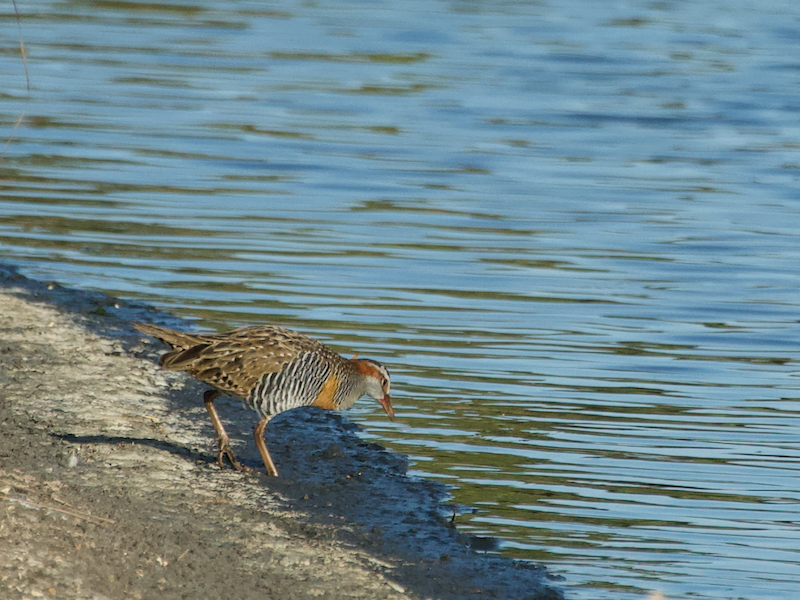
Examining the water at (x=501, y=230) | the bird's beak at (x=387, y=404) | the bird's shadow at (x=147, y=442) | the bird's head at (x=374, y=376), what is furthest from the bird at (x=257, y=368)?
the water at (x=501, y=230)

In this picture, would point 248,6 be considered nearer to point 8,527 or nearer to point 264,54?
point 264,54

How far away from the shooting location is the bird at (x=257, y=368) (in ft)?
25.8

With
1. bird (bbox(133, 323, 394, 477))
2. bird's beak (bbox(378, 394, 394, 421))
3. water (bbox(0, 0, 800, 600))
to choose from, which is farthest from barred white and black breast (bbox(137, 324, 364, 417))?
water (bbox(0, 0, 800, 600))

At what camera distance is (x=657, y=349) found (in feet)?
37.2

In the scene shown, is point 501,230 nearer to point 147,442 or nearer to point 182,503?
point 147,442

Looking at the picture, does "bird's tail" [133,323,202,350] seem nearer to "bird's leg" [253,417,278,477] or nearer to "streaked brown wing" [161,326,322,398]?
"streaked brown wing" [161,326,322,398]

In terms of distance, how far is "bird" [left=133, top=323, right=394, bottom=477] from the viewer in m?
7.86

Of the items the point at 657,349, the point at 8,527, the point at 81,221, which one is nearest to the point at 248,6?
the point at 81,221

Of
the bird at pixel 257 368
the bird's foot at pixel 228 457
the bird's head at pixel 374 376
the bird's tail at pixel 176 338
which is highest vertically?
the bird's tail at pixel 176 338

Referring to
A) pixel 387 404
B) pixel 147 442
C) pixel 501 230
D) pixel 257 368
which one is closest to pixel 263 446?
pixel 257 368

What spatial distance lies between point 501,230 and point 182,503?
26.9 ft

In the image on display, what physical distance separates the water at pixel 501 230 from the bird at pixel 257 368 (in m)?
1.09

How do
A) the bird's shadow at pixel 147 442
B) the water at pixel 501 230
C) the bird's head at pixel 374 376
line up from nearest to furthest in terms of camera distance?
the bird's shadow at pixel 147 442 < the water at pixel 501 230 < the bird's head at pixel 374 376

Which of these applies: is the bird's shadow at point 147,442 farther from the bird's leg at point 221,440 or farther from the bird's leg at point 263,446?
the bird's leg at point 263,446
